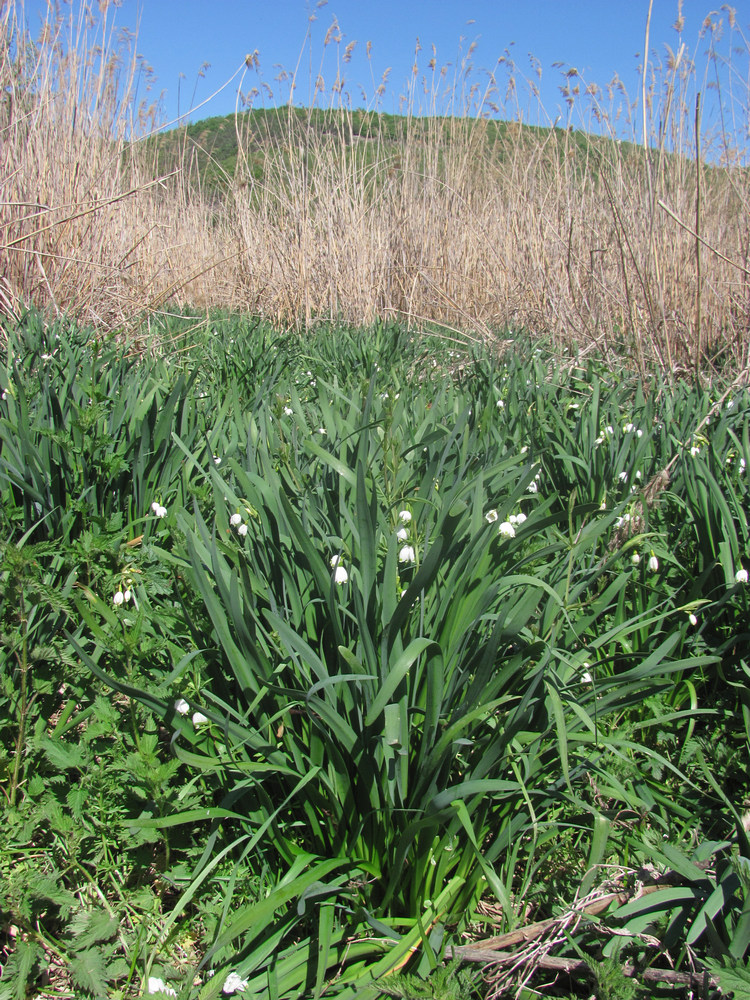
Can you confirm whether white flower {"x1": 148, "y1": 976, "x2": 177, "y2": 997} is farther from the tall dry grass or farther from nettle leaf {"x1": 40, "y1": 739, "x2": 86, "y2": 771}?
the tall dry grass

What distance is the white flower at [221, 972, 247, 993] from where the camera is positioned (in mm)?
953

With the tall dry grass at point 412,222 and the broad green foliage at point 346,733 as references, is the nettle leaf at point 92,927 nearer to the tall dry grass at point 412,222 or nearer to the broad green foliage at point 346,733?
the broad green foliage at point 346,733

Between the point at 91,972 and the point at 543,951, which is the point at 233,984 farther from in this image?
the point at 543,951

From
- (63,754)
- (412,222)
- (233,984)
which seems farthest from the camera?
(412,222)

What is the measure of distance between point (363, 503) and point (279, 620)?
0.80ft

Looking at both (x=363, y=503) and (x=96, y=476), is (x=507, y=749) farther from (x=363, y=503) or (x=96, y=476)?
(x=96, y=476)

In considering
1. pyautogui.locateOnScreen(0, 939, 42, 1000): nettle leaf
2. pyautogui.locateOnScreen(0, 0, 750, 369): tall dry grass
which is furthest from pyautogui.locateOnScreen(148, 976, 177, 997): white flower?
pyautogui.locateOnScreen(0, 0, 750, 369): tall dry grass

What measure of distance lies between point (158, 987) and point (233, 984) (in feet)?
0.37

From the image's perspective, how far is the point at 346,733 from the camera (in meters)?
1.09

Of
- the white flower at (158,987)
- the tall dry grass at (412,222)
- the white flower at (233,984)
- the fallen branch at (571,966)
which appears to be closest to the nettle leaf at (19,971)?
the white flower at (158,987)

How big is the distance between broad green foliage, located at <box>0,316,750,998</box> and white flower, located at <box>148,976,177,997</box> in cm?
2

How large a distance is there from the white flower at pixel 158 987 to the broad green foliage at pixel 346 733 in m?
0.02

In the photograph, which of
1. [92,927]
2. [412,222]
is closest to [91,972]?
[92,927]

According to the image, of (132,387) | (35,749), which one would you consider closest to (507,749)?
(35,749)
